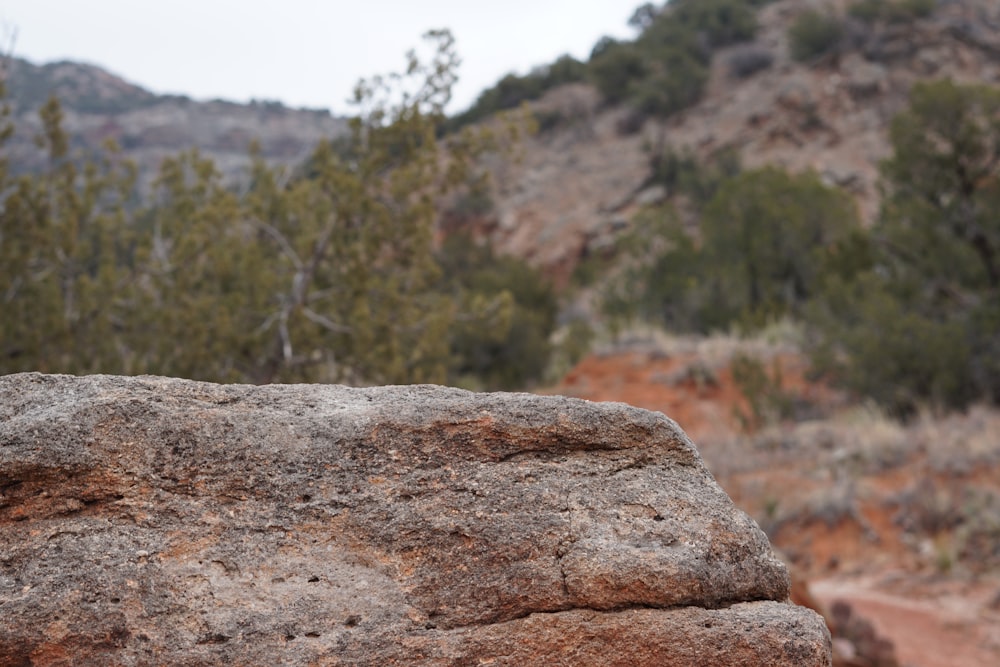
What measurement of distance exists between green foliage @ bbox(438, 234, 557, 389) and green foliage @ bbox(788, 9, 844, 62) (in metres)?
14.3

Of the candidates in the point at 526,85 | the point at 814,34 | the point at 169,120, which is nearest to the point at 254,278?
the point at 814,34

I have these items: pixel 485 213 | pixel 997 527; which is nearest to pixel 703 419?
pixel 997 527

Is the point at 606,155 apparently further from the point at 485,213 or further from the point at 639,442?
the point at 639,442

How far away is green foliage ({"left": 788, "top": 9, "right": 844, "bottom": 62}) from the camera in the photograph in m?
30.7

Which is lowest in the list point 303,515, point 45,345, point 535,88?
point 45,345

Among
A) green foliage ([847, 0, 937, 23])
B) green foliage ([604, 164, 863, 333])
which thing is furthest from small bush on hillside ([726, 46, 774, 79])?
green foliage ([604, 164, 863, 333])

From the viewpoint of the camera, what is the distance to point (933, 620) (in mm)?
6582

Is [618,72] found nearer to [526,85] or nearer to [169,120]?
[526,85]

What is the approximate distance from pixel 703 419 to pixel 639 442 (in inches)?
442

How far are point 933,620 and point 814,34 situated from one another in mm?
27772

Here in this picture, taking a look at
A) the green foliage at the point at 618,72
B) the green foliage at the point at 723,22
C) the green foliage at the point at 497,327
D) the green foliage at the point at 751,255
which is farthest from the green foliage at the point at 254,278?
the green foliage at the point at 723,22

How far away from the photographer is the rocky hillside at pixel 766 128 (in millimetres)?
28031

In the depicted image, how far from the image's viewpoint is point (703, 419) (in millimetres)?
13414

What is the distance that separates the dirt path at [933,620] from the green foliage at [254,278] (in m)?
3.52
